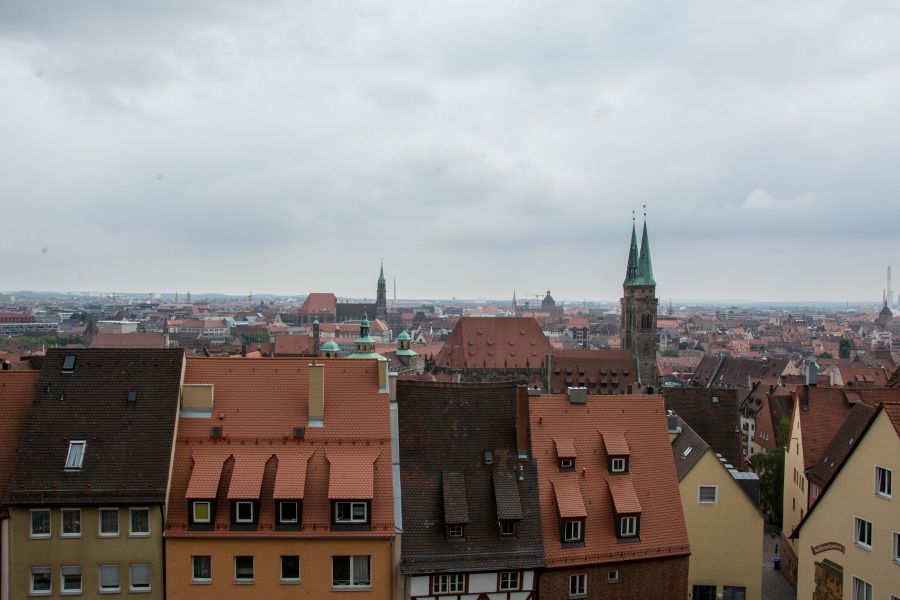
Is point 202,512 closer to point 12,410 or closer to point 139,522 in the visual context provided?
point 139,522

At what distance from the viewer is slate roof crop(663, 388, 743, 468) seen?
43188mm

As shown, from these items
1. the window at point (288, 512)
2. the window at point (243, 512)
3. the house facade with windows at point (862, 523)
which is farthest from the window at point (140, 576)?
the house facade with windows at point (862, 523)

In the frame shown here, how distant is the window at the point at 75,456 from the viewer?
25.8 metres

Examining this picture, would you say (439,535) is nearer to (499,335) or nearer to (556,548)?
(556,548)

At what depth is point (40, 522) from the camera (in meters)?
25.1

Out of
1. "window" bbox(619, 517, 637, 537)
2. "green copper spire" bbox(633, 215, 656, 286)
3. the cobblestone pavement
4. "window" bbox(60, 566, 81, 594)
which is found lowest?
the cobblestone pavement

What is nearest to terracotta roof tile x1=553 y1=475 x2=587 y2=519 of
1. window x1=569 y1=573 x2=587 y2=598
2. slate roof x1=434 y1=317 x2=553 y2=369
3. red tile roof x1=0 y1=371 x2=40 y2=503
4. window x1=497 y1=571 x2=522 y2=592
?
window x1=569 y1=573 x2=587 y2=598

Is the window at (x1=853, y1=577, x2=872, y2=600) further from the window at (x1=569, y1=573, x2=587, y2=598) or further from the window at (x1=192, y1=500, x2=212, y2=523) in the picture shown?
the window at (x1=192, y1=500, x2=212, y2=523)

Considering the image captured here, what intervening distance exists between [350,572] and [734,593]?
52.7ft

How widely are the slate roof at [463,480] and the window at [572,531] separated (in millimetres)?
944

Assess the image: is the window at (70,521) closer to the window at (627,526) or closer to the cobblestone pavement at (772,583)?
the window at (627,526)

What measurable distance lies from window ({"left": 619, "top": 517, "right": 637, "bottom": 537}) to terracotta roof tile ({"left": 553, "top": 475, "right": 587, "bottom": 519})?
1411mm

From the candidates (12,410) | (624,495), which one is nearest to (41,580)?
(12,410)

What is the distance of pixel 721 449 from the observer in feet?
142
